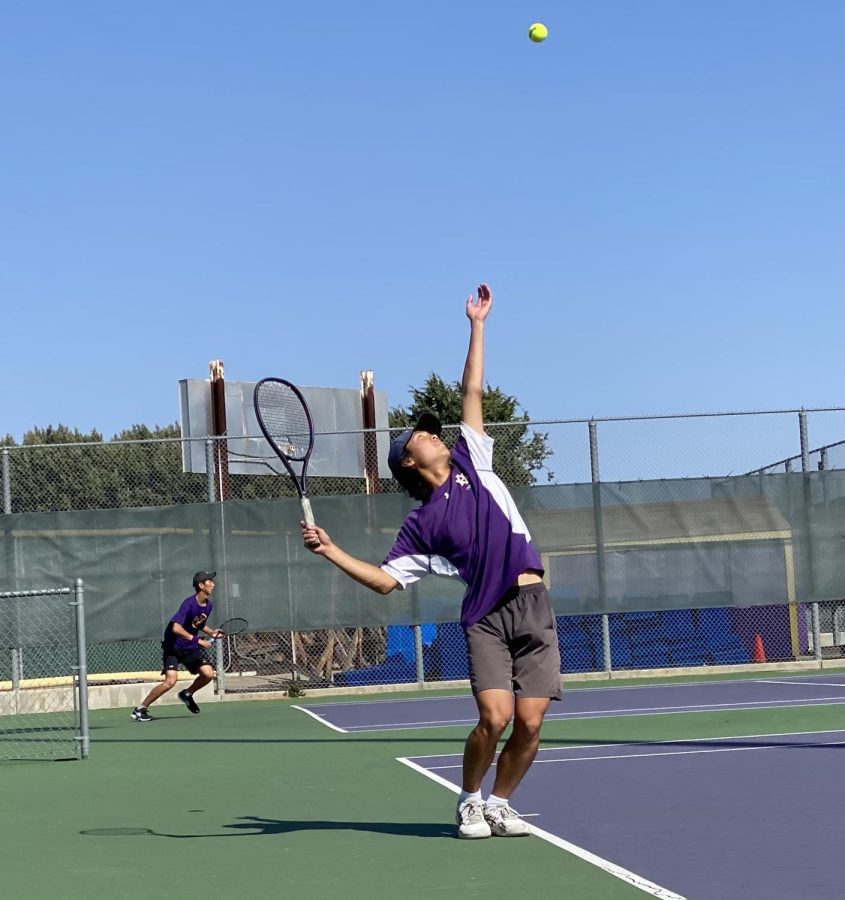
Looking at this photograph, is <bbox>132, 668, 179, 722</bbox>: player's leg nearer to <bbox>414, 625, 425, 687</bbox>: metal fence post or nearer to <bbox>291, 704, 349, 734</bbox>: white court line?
<bbox>291, 704, 349, 734</bbox>: white court line

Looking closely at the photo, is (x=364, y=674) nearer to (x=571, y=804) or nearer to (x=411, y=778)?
(x=411, y=778)

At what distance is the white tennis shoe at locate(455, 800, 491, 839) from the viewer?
6.04 metres

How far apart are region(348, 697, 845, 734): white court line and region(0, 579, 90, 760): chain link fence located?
2.70 metres

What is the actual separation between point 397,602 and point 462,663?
1183mm

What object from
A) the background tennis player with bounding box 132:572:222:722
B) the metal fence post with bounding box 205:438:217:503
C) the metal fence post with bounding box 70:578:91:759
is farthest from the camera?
the metal fence post with bounding box 205:438:217:503

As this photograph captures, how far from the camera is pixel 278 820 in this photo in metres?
7.03

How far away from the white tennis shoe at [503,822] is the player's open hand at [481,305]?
2088 millimetres

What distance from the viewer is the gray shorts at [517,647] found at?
6051 mm

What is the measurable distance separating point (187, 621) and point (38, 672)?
3.13 meters

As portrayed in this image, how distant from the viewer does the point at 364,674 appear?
55.4 feet

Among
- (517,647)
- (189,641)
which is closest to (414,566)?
(517,647)

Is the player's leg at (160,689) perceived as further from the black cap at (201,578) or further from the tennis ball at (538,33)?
the tennis ball at (538,33)

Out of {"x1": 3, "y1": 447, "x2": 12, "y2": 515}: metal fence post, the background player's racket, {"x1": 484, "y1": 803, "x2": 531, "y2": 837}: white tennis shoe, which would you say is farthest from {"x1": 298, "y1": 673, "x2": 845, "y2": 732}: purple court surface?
{"x1": 484, "y1": 803, "x2": 531, "y2": 837}: white tennis shoe

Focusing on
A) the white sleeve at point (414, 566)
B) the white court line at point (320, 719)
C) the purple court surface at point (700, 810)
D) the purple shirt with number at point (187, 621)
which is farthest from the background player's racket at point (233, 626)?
the white sleeve at point (414, 566)
